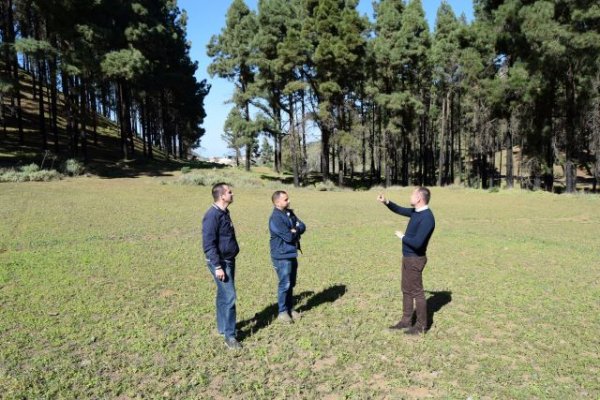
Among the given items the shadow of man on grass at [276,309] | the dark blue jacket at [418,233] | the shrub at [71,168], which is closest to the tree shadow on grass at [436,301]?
the dark blue jacket at [418,233]

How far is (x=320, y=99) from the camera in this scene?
35.3 meters

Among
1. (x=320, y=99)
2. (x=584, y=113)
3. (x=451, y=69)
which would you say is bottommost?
Answer: (x=584, y=113)

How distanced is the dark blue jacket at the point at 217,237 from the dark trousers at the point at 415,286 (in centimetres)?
240

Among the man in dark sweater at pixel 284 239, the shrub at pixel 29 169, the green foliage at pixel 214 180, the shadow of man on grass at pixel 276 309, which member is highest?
the shrub at pixel 29 169

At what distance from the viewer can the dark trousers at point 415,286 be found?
243 inches

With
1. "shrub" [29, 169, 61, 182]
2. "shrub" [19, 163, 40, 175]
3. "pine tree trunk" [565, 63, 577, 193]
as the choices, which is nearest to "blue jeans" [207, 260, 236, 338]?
"shrub" [29, 169, 61, 182]

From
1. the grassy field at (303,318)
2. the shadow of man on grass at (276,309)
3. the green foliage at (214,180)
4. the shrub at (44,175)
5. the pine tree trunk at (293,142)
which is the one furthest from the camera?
the pine tree trunk at (293,142)

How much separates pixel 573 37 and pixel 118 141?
130 ft

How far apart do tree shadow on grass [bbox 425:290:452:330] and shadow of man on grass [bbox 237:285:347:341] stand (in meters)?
1.63

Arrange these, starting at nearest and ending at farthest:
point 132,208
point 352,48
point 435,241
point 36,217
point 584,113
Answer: point 435,241, point 36,217, point 132,208, point 584,113, point 352,48

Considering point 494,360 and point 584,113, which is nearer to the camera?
point 494,360

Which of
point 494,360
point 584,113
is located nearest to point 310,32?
point 584,113

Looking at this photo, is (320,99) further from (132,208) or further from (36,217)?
(36,217)

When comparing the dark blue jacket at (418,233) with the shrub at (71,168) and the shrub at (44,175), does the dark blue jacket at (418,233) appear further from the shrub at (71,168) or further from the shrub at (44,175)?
the shrub at (71,168)
